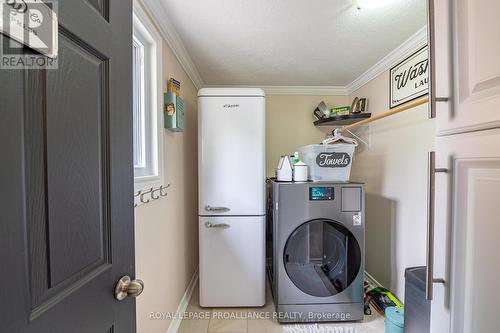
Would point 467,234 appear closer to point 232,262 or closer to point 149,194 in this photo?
point 149,194

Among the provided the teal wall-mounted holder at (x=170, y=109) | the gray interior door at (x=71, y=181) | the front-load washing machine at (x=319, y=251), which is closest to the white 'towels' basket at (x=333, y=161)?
the front-load washing machine at (x=319, y=251)

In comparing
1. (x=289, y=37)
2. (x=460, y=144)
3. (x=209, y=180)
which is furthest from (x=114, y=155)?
(x=289, y=37)

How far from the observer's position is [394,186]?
2023 millimetres

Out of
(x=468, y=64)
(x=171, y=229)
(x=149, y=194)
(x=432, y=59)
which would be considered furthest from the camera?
(x=171, y=229)

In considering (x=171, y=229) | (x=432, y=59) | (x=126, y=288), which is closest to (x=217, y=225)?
(x=171, y=229)

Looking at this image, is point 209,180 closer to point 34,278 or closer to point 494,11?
point 34,278

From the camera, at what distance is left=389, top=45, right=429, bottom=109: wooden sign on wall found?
1673mm

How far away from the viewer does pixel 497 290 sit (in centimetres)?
63

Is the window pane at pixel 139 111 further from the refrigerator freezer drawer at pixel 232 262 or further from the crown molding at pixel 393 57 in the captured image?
the crown molding at pixel 393 57

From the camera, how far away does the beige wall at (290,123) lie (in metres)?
2.92

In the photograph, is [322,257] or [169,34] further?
[322,257]

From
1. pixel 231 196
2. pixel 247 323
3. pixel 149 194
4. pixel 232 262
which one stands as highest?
pixel 149 194

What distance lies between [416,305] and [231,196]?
138 cm

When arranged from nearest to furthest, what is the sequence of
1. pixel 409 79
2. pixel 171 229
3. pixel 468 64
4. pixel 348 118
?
pixel 468 64 → pixel 171 229 → pixel 409 79 → pixel 348 118
